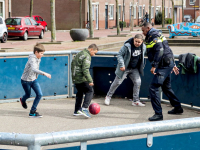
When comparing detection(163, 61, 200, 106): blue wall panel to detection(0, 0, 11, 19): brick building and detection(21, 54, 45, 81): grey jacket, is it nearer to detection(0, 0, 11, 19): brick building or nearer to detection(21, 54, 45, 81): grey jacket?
detection(21, 54, 45, 81): grey jacket

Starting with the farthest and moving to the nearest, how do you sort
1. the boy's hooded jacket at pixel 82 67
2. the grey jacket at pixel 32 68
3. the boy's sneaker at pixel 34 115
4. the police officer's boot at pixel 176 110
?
the police officer's boot at pixel 176 110 → the boy's sneaker at pixel 34 115 → the grey jacket at pixel 32 68 → the boy's hooded jacket at pixel 82 67

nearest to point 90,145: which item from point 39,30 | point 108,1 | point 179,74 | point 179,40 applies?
point 179,74

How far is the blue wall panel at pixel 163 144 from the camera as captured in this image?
2734 millimetres

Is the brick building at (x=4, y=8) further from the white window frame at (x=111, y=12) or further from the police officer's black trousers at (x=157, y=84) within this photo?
the police officer's black trousers at (x=157, y=84)

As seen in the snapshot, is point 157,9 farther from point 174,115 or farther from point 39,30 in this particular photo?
point 174,115

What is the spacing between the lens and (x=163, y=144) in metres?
2.83

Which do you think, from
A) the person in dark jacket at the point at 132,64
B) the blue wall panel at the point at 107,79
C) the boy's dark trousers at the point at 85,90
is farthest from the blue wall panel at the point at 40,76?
the boy's dark trousers at the point at 85,90

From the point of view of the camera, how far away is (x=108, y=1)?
51.2 meters

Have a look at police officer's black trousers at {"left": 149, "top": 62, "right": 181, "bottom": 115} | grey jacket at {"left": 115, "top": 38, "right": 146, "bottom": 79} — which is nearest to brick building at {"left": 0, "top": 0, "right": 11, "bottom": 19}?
grey jacket at {"left": 115, "top": 38, "right": 146, "bottom": 79}

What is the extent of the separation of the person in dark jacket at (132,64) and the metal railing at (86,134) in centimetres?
529

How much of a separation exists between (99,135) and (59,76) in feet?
22.6

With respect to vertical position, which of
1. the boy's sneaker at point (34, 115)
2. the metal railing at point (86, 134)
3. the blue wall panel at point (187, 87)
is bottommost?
the boy's sneaker at point (34, 115)

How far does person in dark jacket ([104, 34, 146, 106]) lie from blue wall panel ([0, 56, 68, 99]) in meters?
1.25

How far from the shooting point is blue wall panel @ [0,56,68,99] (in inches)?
340
